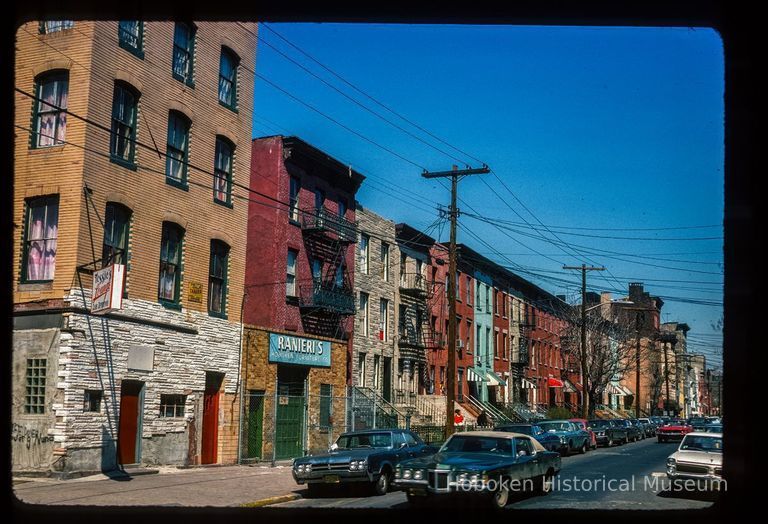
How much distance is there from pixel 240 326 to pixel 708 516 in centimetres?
2338

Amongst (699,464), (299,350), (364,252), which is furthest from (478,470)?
(364,252)

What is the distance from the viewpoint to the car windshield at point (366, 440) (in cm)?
1931

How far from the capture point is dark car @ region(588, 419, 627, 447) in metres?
42.2

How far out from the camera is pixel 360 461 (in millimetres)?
17750

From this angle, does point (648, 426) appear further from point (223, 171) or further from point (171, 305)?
point (171, 305)

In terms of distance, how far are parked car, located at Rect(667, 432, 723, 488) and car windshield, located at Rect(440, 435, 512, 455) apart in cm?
441

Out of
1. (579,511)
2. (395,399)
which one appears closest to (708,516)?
(579,511)

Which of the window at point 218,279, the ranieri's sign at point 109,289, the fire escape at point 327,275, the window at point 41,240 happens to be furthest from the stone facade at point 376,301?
the window at point 41,240

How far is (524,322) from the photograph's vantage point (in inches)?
2552

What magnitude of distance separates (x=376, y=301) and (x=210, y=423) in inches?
608

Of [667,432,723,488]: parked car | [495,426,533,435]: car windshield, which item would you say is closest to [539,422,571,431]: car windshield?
[495,426,533,435]: car windshield

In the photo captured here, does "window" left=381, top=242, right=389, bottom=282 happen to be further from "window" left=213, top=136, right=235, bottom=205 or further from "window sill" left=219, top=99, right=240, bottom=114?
"window sill" left=219, top=99, right=240, bottom=114

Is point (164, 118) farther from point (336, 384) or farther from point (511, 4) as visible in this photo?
point (511, 4)

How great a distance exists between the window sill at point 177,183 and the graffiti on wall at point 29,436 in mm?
8030
